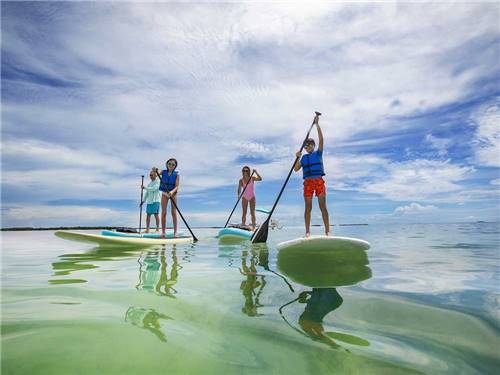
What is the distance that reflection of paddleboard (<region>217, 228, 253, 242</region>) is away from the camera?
37.3 feet

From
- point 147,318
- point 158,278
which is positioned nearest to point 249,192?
point 158,278

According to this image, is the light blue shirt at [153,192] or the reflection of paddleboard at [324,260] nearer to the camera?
the reflection of paddleboard at [324,260]

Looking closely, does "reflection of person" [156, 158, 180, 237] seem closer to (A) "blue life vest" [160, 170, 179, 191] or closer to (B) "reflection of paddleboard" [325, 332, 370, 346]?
(A) "blue life vest" [160, 170, 179, 191]

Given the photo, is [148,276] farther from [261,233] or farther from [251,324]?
[261,233]

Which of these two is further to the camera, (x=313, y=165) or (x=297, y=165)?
(x=297, y=165)

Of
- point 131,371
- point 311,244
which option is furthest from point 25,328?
point 311,244

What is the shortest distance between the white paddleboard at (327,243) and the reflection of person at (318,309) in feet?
6.84

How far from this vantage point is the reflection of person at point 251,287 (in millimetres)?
3072

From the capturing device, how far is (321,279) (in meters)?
4.54

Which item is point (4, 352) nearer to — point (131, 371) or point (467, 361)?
point (131, 371)

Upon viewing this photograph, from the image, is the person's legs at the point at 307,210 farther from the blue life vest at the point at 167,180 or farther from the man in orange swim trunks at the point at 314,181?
the blue life vest at the point at 167,180

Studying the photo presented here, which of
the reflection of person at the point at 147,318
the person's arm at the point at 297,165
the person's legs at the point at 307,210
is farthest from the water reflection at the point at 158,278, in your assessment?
the person's arm at the point at 297,165

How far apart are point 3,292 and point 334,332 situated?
4289 millimetres

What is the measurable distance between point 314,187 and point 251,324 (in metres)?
5.19
